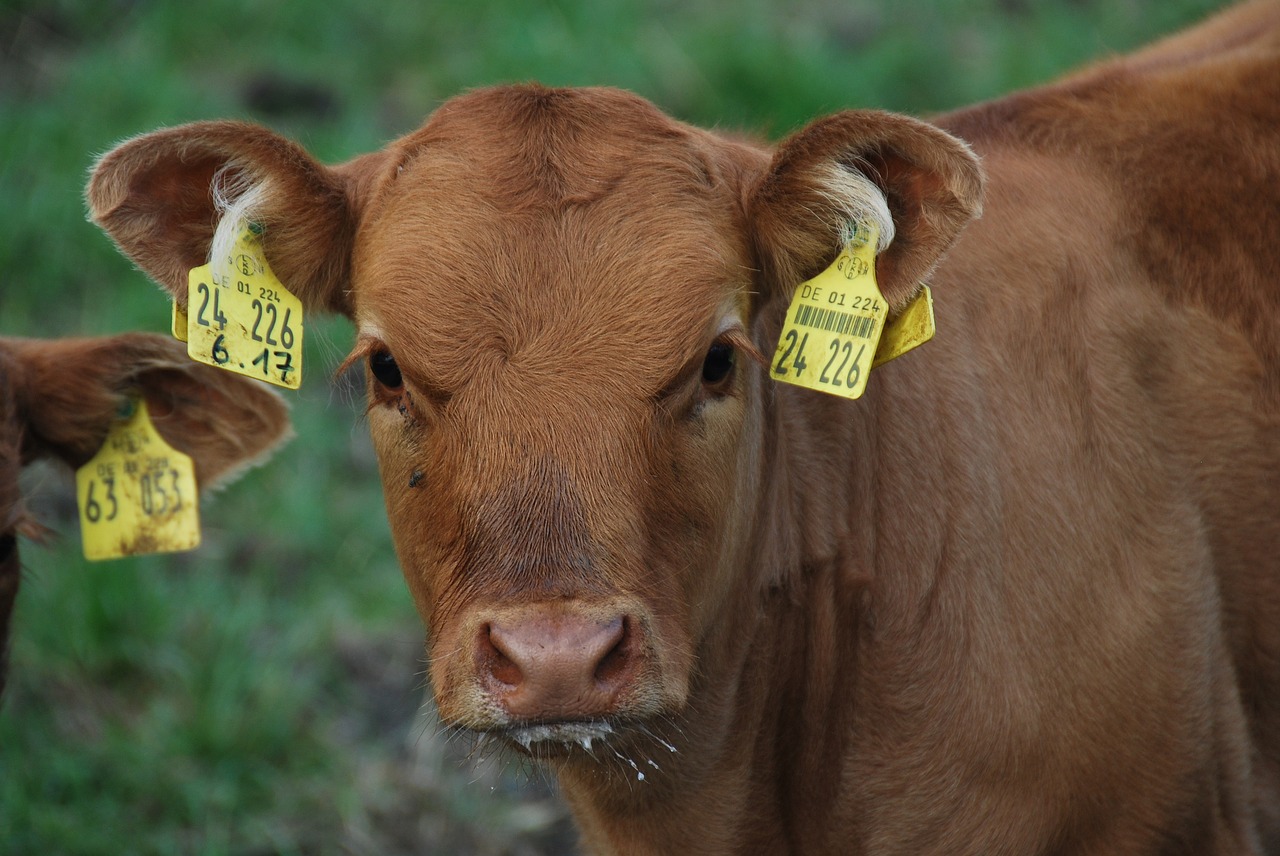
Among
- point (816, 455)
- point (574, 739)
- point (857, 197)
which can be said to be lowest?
point (574, 739)

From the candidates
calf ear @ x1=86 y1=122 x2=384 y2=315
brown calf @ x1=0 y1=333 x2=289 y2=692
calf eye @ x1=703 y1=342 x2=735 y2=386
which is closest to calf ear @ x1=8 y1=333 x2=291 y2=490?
brown calf @ x1=0 y1=333 x2=289 y2=692

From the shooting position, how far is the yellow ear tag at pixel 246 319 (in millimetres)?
3088

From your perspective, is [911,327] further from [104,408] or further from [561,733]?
[104,408]

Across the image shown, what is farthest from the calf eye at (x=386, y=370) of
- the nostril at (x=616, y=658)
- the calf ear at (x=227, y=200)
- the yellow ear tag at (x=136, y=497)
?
the yellow ear tag at (x=136, y=497)

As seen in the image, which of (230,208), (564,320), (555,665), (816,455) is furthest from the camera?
(816,455)

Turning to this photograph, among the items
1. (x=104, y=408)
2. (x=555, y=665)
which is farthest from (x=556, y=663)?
(x=104, y=408)

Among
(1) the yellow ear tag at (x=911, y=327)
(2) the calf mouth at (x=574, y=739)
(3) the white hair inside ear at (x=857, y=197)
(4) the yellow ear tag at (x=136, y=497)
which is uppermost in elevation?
(3) the white hair inside ear at (x=857, y=197)

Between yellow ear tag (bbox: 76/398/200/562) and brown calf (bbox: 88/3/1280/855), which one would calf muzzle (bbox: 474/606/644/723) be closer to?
brown calf (bbox: 88/3/1280/855)

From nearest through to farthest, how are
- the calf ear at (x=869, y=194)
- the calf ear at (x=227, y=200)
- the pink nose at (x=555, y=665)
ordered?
the pink nose at (x=555, y=665) → the calf ear at (x=869, y=194) → the calf ear at (x=227, y=200)

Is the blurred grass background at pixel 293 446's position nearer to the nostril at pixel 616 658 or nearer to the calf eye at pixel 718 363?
the nostril at pixel 616 658

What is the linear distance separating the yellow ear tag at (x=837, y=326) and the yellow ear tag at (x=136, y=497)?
180cm

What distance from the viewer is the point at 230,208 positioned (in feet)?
10.0

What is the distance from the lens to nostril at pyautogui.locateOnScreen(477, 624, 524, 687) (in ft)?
8.36

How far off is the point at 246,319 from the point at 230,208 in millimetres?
242
